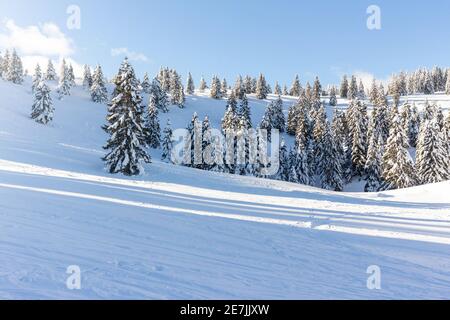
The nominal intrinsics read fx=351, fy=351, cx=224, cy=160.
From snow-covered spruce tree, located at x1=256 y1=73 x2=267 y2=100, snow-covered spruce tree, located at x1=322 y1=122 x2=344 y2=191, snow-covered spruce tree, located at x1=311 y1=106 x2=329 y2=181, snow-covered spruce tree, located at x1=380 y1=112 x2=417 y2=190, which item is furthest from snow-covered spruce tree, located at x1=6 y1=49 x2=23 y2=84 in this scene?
snow-covered spruce tree, located at x1=380 y1=112 x2=417 y2=190

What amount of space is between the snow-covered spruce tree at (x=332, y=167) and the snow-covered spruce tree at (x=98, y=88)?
196 feet

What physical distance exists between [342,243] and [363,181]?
187ft

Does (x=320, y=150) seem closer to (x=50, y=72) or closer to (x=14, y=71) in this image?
(x=14, y=71)

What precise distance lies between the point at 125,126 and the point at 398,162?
125 ft

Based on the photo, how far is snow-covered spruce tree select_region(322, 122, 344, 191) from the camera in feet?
202

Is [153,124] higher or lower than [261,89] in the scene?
lower

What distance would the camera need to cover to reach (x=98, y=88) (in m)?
91.8

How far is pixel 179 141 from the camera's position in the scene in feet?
221

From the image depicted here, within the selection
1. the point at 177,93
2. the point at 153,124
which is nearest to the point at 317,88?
the point at 177,93

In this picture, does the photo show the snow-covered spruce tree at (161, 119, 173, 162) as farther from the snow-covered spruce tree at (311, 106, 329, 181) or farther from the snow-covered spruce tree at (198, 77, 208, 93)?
the snow-covered spruce tree at (198, 77, 208, 93)

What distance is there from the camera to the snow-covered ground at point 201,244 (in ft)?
22.5

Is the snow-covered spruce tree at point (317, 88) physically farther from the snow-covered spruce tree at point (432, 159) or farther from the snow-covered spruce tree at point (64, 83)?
the snow-covered spruce tree at point (64, 83)

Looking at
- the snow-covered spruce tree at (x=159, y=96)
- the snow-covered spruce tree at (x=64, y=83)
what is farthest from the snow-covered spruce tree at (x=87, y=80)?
the snow-covered spruce tree at (x=159, y=96)
